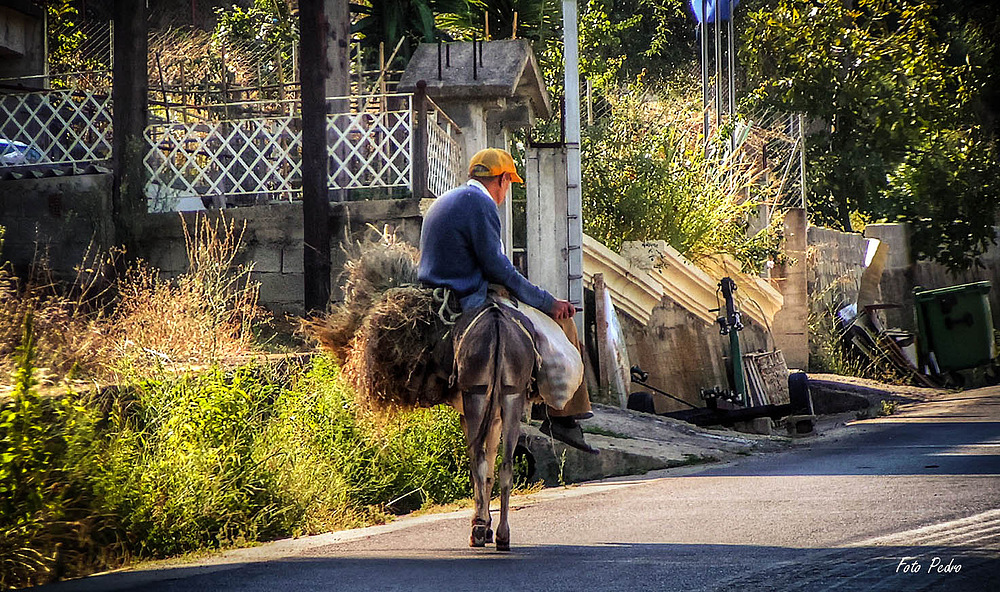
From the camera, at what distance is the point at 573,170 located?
1658 centimetres

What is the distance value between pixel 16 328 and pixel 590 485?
4.78 m

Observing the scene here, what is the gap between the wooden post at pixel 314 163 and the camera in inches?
594

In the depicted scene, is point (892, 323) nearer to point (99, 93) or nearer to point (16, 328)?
point (99, 93)

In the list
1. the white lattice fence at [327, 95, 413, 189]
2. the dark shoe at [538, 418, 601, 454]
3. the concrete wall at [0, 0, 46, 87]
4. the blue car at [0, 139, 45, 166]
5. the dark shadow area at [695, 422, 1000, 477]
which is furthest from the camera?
the concrete wall at [0, 0, 46, 87]

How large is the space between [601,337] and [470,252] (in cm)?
923

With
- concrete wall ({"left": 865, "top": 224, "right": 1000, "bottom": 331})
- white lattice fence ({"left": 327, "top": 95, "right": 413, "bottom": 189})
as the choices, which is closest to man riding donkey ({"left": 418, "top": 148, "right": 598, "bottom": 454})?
white lattice fence ({"left": 327, "top": 95, "right": 413, "bottom": 189})

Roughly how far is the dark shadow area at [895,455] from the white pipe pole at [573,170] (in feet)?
10.8

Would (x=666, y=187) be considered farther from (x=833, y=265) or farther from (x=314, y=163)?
(x=833, y=265)

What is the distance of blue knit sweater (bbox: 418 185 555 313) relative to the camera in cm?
802

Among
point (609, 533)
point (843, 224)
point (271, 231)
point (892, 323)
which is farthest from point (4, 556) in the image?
point (843, 224)

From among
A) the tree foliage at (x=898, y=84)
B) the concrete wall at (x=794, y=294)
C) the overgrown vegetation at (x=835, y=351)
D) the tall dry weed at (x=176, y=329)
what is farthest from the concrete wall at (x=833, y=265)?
the tall dry weed at (x=176, y=329)

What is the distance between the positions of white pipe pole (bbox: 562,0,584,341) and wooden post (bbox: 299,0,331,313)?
283 centimetres

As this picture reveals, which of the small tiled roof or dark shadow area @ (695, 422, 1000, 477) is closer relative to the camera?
dark shadow area @ (695, 422, 1000, 477)

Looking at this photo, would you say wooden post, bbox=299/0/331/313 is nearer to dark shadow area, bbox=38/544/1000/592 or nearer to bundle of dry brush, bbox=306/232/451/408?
bundle of dry brush, bbox=306/232/451/408
